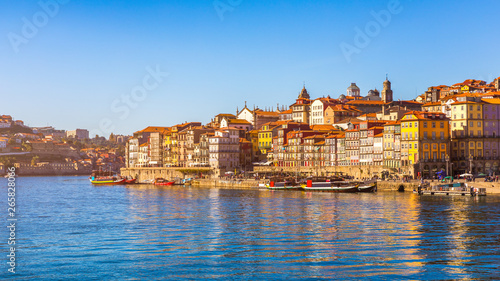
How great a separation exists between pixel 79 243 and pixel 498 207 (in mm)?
37572

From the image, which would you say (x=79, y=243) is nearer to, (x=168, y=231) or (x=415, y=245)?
(x=168, y=231)

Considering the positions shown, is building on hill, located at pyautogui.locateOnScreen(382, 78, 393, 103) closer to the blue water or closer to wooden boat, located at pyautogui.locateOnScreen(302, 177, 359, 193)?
wooden boat, located at pyautogui.locateOnScreen(302, 177, 359, 193)

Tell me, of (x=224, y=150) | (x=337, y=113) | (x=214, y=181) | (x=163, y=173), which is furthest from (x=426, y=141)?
(x=163, y=173)

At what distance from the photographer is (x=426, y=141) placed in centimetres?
9775

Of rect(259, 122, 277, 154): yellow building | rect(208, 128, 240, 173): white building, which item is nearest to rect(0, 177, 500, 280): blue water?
rect(208, 128, 240, 173): white building

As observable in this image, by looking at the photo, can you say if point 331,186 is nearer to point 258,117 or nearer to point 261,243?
point 261,243

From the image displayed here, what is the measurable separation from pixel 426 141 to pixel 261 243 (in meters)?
63.4

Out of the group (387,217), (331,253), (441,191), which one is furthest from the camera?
(441,191)

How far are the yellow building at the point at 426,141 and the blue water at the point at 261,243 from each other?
34480 mm

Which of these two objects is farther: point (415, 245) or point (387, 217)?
point (387, 217)

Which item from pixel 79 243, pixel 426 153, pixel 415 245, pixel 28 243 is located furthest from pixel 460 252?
pixel 426 153

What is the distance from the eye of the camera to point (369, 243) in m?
39.1

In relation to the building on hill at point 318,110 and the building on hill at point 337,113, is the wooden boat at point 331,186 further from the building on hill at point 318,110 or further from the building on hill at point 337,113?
the building on hill at point 318,110

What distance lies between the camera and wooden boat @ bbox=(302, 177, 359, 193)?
9012 centimetres
